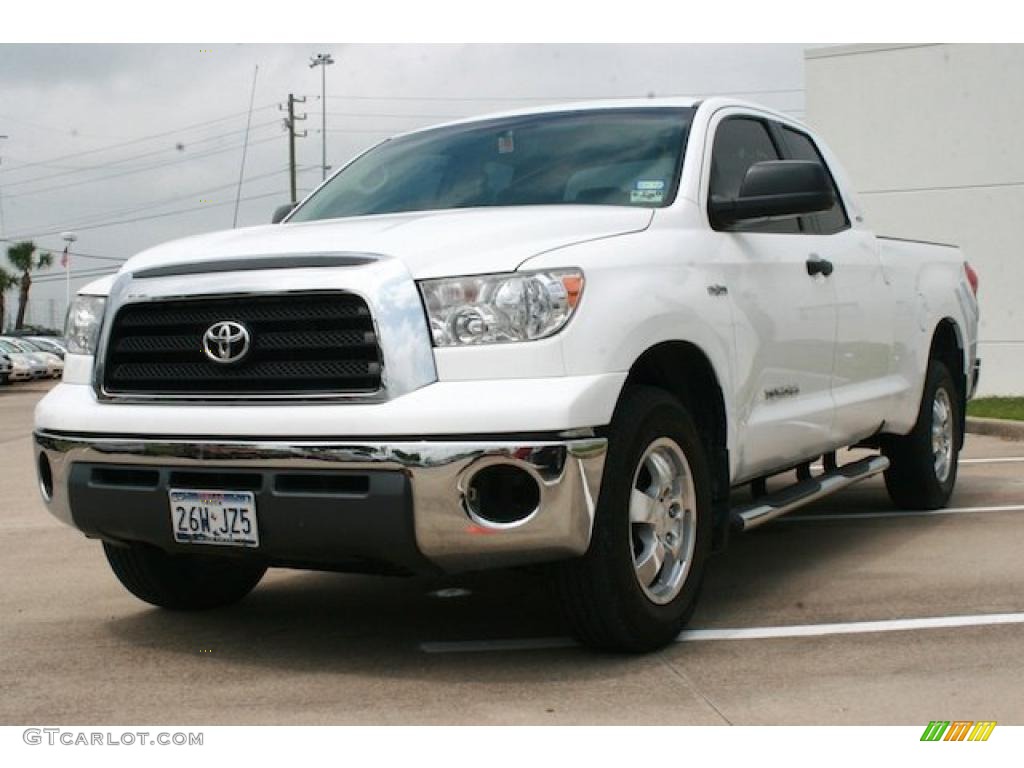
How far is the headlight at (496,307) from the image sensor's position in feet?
13.3

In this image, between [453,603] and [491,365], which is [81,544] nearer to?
[453,603]

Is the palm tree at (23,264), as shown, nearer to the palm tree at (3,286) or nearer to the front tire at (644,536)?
the palm tree at (3,286)

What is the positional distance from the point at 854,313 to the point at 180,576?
3.09 m

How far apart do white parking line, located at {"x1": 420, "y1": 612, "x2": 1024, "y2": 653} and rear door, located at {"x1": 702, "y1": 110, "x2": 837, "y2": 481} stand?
0.61m

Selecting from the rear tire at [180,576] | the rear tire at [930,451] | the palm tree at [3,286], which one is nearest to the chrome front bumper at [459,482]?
the rear tire at [180,576]

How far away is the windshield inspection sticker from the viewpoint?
16.4 feet

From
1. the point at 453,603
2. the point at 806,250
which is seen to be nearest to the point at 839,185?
the point at 806,250

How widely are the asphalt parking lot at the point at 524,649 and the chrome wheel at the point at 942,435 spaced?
77 centimetres

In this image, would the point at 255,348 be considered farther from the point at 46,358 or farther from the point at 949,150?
the point at 46,358

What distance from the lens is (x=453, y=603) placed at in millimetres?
5410

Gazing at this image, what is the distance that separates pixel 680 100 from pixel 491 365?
2062 mm

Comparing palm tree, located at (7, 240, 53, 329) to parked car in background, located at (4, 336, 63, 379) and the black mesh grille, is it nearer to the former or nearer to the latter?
parked car in background, located at (4, 336, 63, 379)

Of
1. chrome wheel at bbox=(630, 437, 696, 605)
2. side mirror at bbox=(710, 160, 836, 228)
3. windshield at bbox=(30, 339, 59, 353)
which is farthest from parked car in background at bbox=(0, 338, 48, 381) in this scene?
chrome wheel at bbox=(630, 437, 696, 605)

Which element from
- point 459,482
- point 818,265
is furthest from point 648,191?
point 459,482
